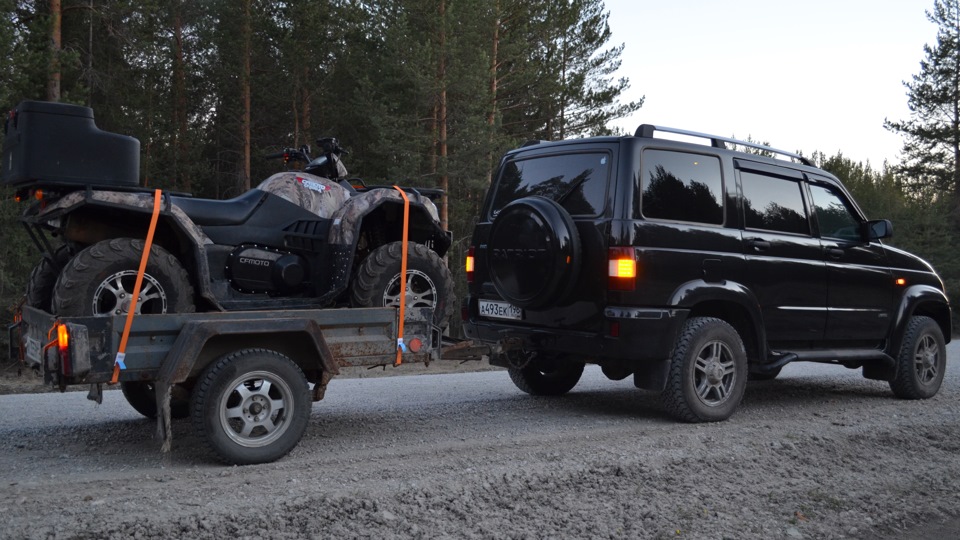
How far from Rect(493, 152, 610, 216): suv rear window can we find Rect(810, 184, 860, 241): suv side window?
7.56 ft

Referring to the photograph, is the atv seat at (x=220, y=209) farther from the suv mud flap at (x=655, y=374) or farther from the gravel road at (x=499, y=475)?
the suv mud flap at (x=655, y=374)

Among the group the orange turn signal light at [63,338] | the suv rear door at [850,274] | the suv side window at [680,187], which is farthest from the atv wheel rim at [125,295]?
the suv rear door at [850,274]

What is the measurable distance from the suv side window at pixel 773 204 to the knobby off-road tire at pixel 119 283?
4.41 meters

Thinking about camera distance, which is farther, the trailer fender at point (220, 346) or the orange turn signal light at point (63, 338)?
the trailer fender at point (220, 346)

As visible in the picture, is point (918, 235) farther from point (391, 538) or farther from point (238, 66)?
point (391, 538)

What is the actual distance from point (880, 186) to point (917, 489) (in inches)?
1506

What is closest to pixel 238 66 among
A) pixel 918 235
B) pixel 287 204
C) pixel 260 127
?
pixel 260 127

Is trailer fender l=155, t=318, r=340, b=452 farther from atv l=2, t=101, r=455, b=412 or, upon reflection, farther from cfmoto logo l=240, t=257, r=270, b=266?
cfmoto logo l=240, t=257, r=270, b=266

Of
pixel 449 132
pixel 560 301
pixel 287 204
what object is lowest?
pixel 560 301

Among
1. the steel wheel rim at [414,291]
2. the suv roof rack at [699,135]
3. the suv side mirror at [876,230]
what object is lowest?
the steel wheel rim at [414,291]

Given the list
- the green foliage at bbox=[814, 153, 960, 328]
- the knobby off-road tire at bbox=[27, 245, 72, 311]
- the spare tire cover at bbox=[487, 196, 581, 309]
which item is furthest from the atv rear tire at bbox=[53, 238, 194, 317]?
the green foliage at bbox=[814, 153, 960, 328]

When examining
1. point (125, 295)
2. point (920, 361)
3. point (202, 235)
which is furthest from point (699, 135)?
point (125, 295)

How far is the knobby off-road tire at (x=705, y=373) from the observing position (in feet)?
20.1

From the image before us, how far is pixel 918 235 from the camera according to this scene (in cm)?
2953
